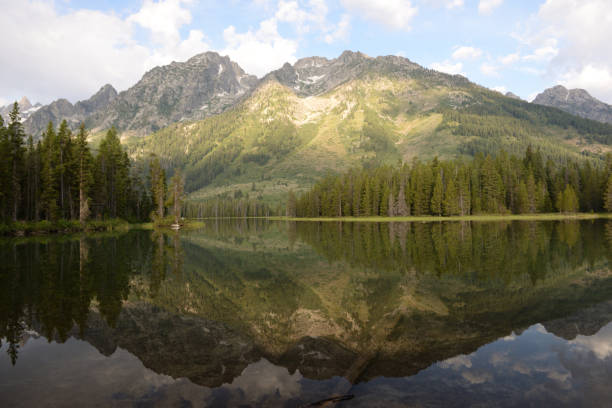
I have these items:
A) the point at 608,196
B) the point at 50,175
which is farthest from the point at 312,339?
the point at 608,196

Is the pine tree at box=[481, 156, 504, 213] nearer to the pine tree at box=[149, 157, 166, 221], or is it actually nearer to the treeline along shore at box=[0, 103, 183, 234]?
the pine tree at box=[149, 157, 166, 221]

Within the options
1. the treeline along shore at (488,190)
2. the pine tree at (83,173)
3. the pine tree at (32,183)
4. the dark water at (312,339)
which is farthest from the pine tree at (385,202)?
the dark water at (312,339)

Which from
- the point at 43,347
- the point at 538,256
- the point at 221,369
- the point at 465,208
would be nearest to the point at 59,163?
the point at 43,347

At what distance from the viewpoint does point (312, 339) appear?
927 centimetres

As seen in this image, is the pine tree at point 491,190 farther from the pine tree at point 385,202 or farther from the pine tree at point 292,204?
the pine tree at point 292,204

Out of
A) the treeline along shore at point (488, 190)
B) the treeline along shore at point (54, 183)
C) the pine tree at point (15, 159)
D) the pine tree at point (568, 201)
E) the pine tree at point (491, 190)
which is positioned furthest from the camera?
the pine tree at point (491, 190)

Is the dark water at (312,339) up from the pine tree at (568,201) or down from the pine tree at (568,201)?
down

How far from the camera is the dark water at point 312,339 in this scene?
6508 millimetres

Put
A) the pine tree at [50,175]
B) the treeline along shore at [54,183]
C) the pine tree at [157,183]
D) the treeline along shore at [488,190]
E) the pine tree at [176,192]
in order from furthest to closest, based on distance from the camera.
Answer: the treeline along shore at [488,190], the pine tree at [176,192], the pine tree at [157,183], the pine tree at [50,175], the treeline along shore at [54,183]

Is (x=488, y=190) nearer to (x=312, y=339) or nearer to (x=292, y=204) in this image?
(x=292, y=204)

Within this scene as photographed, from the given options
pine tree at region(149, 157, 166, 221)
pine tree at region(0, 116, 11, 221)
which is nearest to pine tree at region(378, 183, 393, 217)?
pine tree at region(149, 157, 166, 221)

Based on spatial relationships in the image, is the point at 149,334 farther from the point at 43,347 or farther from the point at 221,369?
the point at 221,369

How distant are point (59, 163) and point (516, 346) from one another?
76954 mm

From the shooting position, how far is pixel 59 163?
62.8 m
